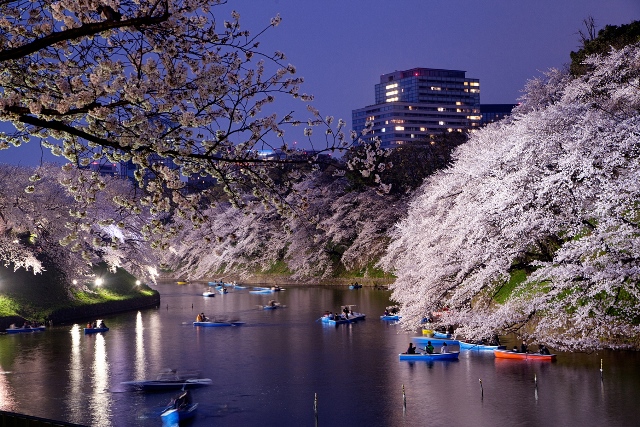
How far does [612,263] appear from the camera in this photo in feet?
78.2

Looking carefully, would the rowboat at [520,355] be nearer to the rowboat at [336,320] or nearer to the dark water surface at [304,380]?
the dark water surface at [304,380]

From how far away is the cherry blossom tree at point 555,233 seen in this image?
79.4 ft

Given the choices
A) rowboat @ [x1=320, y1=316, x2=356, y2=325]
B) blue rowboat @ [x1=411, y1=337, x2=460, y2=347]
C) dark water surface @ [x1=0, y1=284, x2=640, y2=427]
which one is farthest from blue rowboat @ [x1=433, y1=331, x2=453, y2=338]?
rowboat @ [x1=320, y1=316, x2=356, y2=325]

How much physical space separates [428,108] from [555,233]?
170m

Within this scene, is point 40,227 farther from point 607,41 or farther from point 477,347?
point 607,41

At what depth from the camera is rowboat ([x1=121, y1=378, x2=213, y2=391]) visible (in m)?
25.6

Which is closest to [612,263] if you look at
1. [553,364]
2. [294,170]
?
[553,364]

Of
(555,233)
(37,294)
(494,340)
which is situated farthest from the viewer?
(37,294)

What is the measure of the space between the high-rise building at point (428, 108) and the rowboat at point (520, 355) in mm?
161243

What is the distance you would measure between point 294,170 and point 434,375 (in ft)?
60.2

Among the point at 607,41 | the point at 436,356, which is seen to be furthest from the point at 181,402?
the point at 607,41

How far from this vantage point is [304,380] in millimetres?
26750

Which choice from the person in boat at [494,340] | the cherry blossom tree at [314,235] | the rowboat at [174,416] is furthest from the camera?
the cherry blossom tree at [314,235]

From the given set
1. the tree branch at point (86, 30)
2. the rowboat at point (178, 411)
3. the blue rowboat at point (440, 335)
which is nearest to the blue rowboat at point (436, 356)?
the blue rowboat at point (440, 335)
